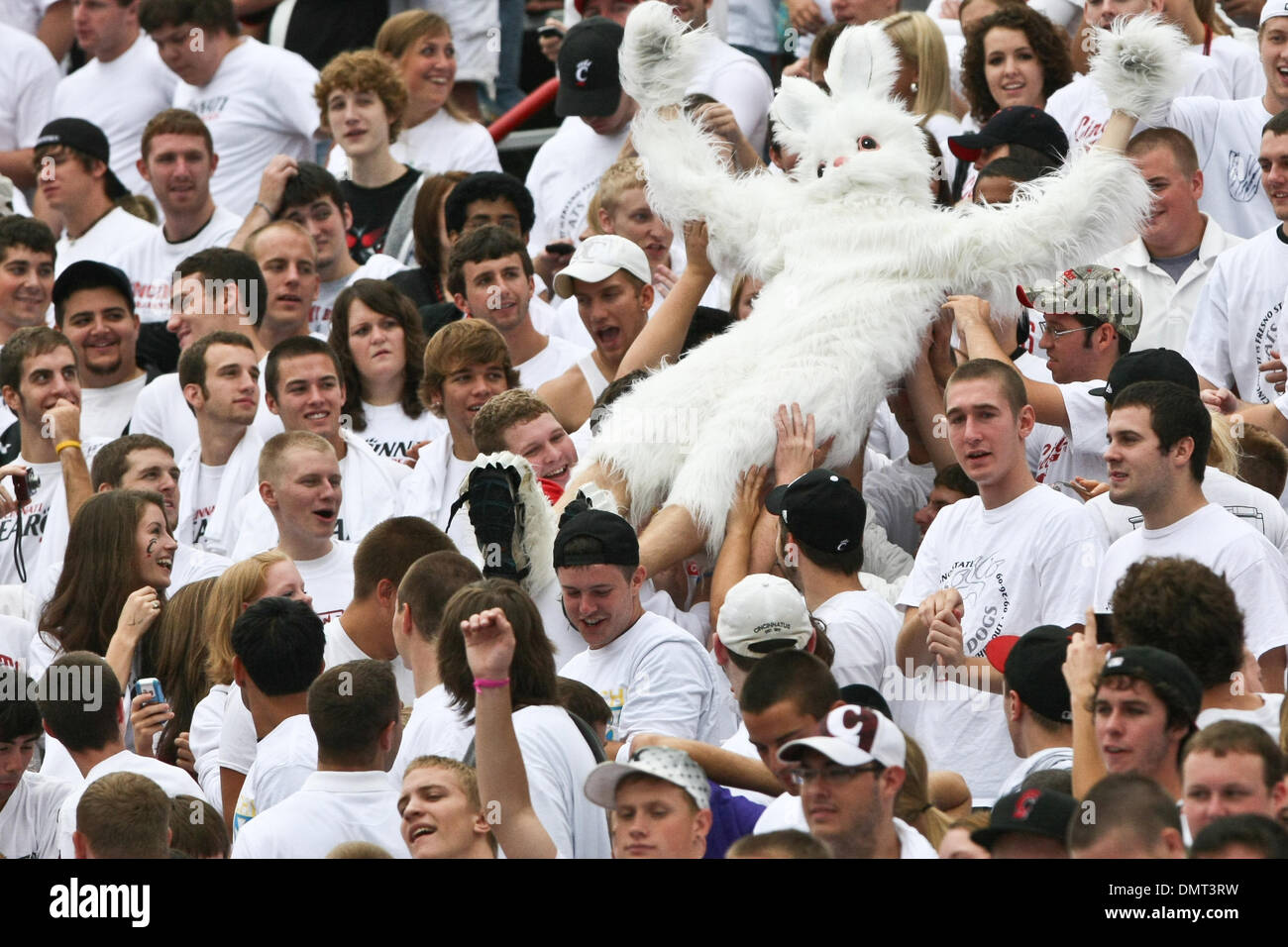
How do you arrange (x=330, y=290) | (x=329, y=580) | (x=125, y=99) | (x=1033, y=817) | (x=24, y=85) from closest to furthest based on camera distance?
(x=1033, y=817), (x=329, y=580), (x=330, y=290), (x=125, y=99), (x=24, y=85)

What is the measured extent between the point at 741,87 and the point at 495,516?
4137 mm

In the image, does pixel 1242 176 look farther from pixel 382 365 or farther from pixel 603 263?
pixel 382 365

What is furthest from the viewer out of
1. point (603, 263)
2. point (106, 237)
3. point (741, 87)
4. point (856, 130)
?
point (106, 237)

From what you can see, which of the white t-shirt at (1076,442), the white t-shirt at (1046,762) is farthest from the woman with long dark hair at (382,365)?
the white t-shirt at (1046,762)

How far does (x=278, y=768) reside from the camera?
18.1 feet

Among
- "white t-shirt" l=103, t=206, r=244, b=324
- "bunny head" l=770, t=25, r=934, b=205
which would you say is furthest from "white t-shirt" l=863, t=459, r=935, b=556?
"white t-shirt" l=103, t=206, r=244, b=324

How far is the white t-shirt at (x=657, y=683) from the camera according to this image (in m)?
5.73

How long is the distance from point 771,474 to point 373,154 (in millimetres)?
3864

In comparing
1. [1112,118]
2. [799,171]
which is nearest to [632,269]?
[799,171]

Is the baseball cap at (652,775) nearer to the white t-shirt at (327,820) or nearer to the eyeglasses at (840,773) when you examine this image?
the eyeglasses at (840,773)

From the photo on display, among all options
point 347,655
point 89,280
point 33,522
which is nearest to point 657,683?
point 347,655

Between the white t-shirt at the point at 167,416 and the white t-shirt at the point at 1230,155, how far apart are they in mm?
4164

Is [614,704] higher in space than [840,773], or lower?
higher

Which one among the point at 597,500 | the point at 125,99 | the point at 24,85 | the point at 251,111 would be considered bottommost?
the point at 597,500
